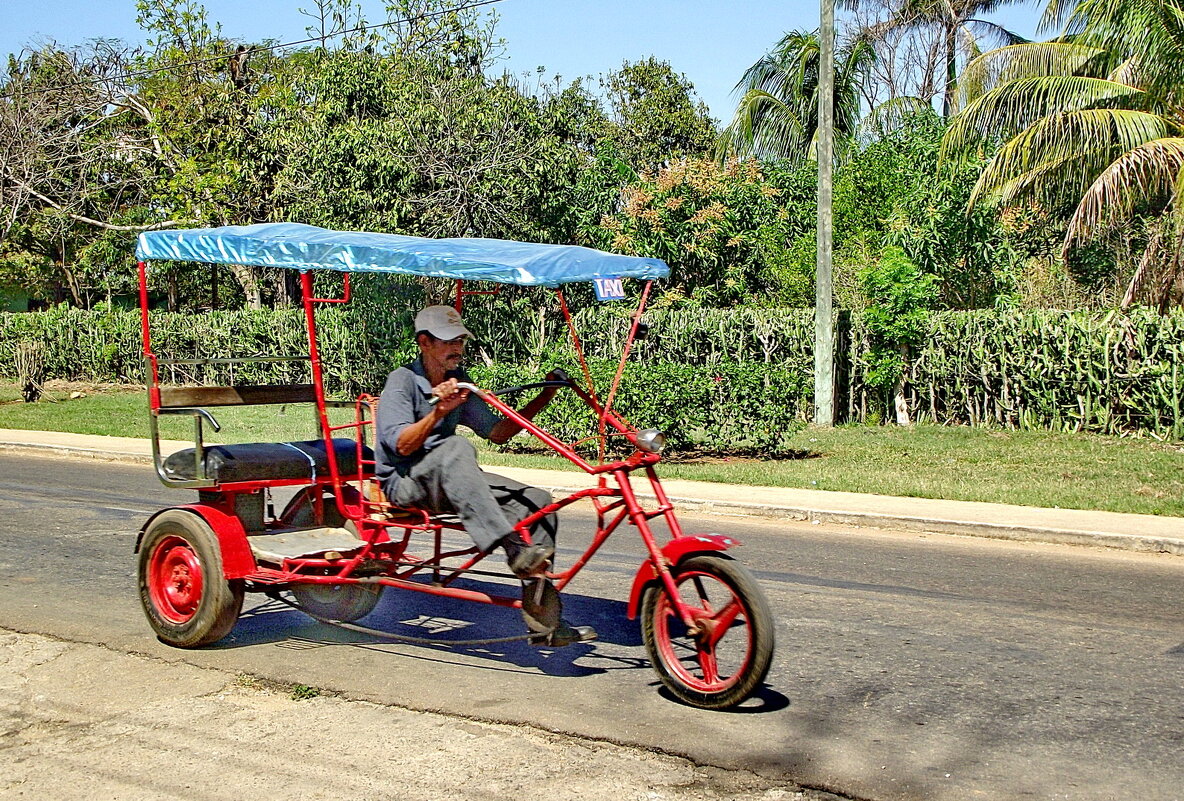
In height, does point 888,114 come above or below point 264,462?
above

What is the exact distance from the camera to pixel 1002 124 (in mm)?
21078

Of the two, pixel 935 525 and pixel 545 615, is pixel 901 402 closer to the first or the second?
pixel 935 525

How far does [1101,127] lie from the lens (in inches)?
760

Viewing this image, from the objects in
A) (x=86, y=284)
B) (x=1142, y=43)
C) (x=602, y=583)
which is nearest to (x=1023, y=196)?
(x=1142, y=43)

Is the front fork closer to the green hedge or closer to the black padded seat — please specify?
the black padded seat

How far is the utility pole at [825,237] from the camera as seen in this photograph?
1830cm

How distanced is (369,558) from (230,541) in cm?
74

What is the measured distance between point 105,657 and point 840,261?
17871 mm

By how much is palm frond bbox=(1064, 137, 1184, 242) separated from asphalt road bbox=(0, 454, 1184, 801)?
34.7 feet

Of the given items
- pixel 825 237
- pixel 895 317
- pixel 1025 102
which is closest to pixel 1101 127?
pixel 1025 102

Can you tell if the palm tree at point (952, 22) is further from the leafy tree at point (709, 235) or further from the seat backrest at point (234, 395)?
the seat backrest at point (234, 395)

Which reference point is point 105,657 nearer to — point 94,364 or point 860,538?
point 860,538

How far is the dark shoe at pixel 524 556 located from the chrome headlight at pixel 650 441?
699 millimetres

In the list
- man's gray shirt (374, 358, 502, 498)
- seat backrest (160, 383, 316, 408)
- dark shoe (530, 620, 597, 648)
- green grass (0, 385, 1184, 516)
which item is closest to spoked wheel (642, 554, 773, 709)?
dark shoe (530, 620, 597, 648)
